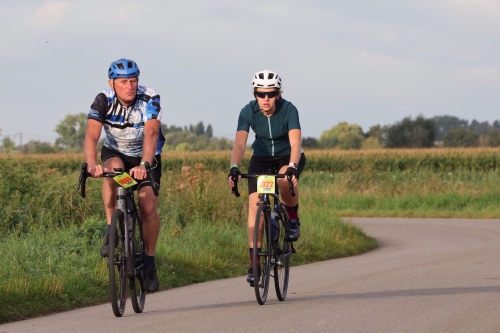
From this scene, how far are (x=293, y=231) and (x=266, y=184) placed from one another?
0.94 m

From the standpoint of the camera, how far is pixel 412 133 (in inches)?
4341

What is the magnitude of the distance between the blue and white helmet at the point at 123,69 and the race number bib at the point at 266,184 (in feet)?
5.48

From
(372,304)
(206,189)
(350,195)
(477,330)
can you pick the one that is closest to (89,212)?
(206,189)

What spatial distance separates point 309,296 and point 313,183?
109 feet

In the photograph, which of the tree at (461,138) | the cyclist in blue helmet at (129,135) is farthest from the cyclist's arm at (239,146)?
the tree at (461,138)

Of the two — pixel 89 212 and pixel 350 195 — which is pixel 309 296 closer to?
pixel 89 212

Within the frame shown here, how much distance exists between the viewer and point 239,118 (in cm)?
934

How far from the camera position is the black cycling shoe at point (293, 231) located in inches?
382

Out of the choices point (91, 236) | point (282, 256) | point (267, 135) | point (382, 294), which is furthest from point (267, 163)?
point (91, 236)

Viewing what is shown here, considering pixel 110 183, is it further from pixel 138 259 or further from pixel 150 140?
pixel 138 259

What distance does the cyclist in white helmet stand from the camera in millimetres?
9086

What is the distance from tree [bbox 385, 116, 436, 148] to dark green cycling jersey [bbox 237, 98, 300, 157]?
100545 millimetres

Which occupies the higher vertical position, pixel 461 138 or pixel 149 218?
pixel 461 138

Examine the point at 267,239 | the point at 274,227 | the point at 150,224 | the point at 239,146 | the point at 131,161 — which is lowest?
the point at 267,239
